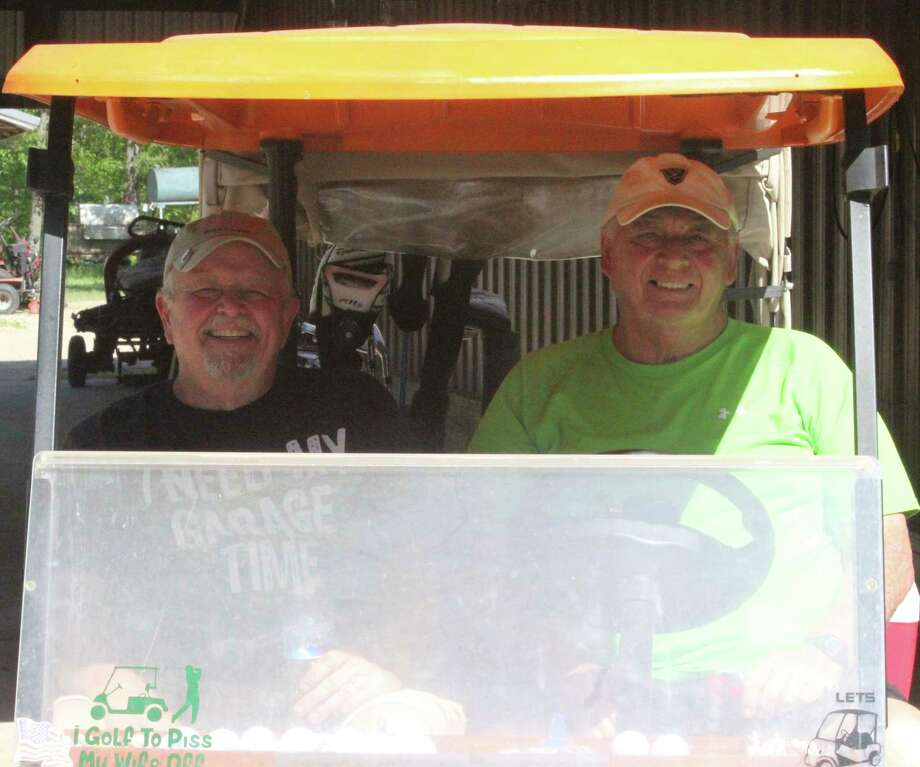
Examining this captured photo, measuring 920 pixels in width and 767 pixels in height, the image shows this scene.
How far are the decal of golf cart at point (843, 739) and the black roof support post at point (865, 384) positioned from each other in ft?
0.09

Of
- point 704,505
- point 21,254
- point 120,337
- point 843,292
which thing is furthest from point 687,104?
point 21,254

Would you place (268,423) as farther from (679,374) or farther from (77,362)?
(77,362)

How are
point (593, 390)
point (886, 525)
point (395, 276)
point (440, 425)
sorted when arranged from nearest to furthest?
point (886, 525)
point (593, 390)
point (440, 425)
point (395, 276)

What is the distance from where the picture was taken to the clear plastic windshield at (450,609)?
6.24ft

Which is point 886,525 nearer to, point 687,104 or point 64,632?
point 687,104

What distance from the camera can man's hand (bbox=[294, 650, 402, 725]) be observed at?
1.91 m

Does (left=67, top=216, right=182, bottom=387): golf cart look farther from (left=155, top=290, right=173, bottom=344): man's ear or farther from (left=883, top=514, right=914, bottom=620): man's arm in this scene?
(left=883, top=514, right=914, bottom=620): man's arm

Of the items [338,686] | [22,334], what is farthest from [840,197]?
[22,334]

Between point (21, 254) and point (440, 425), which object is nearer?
point (440, 425)

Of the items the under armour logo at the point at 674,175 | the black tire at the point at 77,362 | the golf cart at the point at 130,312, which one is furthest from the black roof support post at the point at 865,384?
the black tire at the point at 77,362

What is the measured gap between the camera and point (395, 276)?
18.1ft

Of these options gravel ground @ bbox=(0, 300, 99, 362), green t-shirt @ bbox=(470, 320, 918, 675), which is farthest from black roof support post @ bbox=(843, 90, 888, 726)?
gravel ground @ bbox=(0, 300, 99, 362)

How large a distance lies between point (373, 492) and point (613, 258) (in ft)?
4.11

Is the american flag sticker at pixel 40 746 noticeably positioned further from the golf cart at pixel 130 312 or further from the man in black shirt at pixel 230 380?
the golf cart at pixel 130 312
